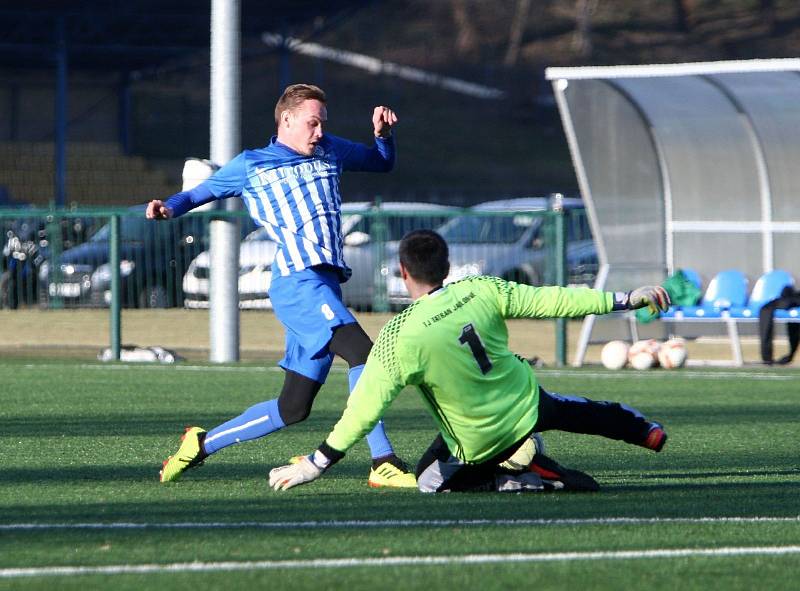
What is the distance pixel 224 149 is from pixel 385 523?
10.7 m

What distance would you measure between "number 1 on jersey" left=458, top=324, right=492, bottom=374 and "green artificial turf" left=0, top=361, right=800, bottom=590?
56cm

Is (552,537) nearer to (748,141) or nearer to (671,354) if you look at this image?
(671,354)

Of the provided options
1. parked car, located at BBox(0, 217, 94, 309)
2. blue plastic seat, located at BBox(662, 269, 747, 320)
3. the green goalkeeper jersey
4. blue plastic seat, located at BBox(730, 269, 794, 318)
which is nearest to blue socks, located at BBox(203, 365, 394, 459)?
the green goalkeeper jersey

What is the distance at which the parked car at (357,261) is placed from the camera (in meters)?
18.2

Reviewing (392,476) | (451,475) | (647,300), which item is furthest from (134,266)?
(647,300)

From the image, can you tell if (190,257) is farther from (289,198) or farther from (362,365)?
(362,365)

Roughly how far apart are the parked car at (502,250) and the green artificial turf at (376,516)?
7.43m

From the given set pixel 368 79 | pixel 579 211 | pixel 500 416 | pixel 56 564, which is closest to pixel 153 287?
pixel 579 211

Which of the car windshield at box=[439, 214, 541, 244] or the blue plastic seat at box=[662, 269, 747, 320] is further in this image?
the car windshield at box=[439, 214, 541, 244]

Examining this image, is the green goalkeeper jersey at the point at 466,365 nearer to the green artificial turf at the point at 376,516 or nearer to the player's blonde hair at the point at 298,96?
the green artificial turf at the point at 376,516

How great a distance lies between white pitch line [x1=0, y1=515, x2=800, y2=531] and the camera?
240 inches

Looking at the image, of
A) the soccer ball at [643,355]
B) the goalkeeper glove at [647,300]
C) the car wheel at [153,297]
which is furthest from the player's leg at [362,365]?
the car wheel at [153,297]

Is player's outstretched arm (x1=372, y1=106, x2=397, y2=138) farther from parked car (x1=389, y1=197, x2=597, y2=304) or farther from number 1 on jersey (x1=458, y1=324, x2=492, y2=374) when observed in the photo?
parked car (x1=389, y1=197, x2=597, y2=304)

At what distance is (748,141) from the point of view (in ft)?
56.9
